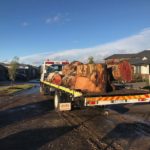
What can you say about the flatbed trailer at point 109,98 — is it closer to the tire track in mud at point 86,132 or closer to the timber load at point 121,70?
the tire track in mud at point 86,132

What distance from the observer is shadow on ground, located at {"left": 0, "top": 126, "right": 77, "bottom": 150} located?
25.4ft

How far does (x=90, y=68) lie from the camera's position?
37.0 ft

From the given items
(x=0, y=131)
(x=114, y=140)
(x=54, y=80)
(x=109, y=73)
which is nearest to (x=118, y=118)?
(x=109, y=73)

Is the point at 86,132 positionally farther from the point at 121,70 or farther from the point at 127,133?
the point at 121,70

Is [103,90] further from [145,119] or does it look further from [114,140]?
[114,140]

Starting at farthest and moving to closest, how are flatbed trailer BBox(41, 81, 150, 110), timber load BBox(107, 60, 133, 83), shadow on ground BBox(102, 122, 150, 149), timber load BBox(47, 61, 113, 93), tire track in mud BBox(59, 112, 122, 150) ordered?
timber load BBox(107, 60, 133, 83) → timber load BBox(47, 61, 113, 93) → flatbed trailer BBox(41, 81, 150, 110) → shadow on ground BBox(102, 122, 150, 149) → tire track in mud BBox(59, 112, 122, 150)

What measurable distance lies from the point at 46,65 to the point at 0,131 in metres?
12.2

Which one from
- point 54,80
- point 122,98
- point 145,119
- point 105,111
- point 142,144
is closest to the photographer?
point 142,144

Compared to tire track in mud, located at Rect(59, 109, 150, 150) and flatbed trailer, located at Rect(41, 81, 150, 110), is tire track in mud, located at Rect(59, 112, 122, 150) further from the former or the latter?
flatbed trailer, located at Rect(41, 81, 150, 110)

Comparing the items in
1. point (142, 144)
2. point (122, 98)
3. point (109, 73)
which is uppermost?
point (109, 73)

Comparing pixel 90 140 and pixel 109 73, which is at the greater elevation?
pixel 109 73

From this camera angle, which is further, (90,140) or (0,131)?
(0,131)

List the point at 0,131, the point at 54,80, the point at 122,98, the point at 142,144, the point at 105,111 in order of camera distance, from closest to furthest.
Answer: the point at 142,144
the point at 0,131
the point at 122,98
the point at 105,111
the point at 54,80

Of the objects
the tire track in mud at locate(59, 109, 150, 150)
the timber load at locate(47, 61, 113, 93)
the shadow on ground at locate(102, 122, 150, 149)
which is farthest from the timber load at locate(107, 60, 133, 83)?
the shadow on ground at locate(102, 122, 150, 149)
